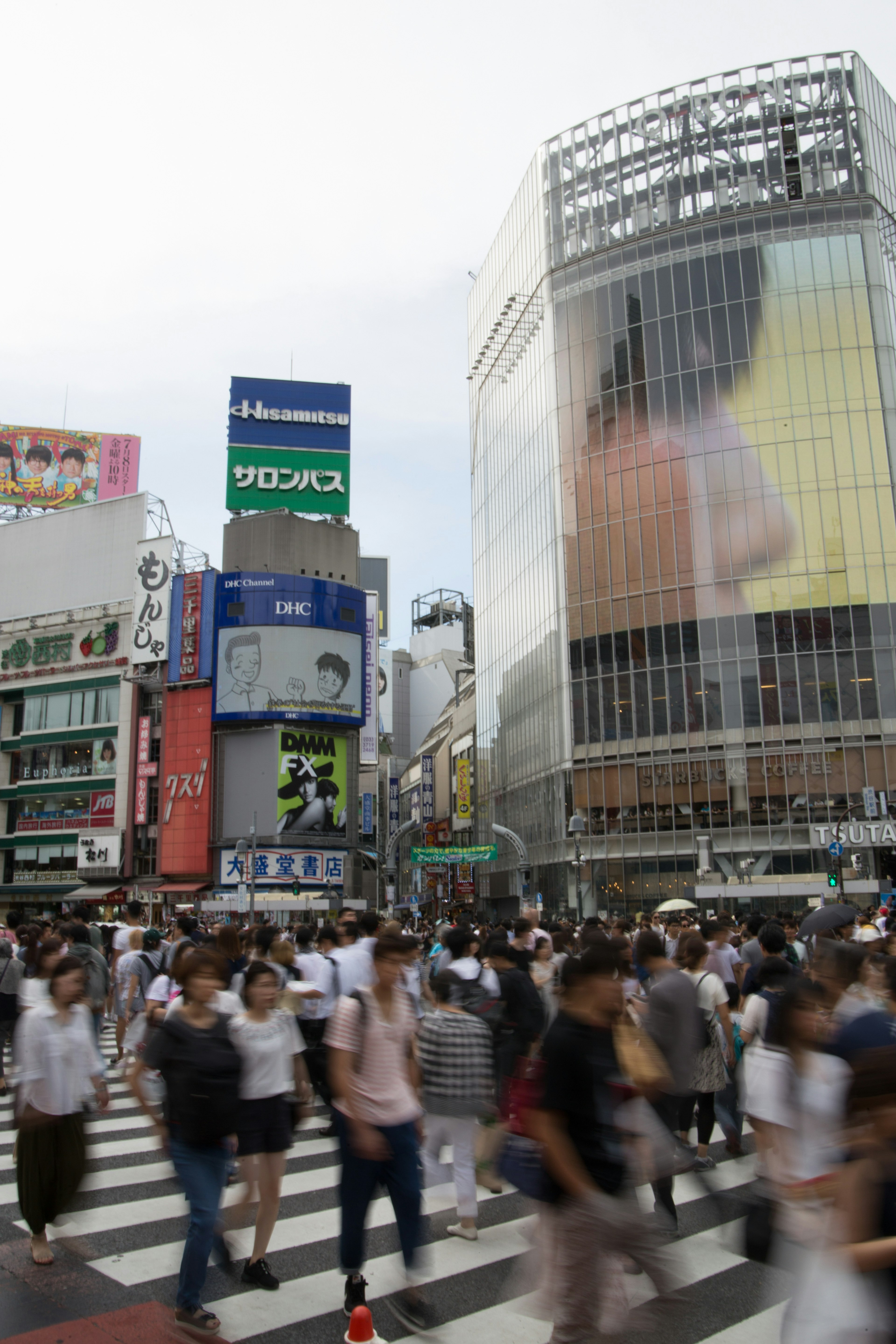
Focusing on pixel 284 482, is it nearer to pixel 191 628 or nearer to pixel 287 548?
pixel 287 548

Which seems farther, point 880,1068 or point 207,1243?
point 207,1243

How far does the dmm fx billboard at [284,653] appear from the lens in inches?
2173

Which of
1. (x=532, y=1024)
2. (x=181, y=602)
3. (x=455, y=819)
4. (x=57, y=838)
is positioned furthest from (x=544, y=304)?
(x=532, y=1024)

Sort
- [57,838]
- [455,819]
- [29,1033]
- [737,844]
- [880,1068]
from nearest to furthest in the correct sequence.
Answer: [880,1068] < [29,1033] < [737,844] < [57,838] < [455,819]

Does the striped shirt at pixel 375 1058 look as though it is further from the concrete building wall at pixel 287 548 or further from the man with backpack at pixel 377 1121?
the concrete building wall at pixel 287 548

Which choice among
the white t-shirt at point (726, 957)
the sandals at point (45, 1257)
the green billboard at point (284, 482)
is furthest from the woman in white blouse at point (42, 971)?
the green billboard at point (284, 482)

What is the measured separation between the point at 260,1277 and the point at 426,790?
2860 inches

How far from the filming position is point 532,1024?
26.5ft

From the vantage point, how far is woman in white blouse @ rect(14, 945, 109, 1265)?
19.2ft

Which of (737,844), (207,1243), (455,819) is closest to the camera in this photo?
(207,1243)

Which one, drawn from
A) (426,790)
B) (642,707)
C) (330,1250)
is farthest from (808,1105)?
(426,790)

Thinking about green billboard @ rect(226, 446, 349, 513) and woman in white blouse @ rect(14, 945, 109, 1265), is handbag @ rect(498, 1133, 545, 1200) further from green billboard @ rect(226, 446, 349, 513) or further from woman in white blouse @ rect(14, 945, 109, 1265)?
green billboard @ rect(226, 446, 349, 513)

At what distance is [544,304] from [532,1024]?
51695mm

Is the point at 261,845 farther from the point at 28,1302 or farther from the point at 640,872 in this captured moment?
the point at 28,1302
